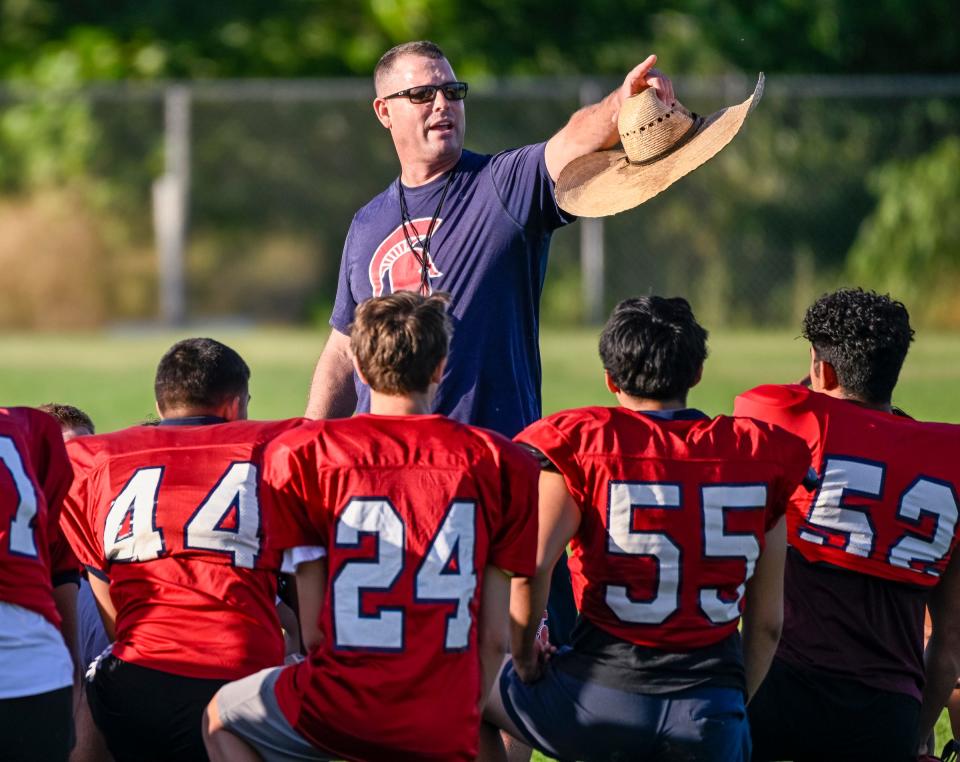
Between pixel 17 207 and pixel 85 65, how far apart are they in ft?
11.3

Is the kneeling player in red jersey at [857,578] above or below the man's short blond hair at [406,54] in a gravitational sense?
below

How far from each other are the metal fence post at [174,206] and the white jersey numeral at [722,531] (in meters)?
15.8

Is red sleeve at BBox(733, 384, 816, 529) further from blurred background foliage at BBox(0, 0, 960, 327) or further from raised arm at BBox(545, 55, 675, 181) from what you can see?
blurred background foliage at BBox(0, 0, 960, 327)

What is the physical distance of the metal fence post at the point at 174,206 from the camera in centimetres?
1869

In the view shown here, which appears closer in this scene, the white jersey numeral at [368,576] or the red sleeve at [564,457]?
the white jersey numeral at [368,576]

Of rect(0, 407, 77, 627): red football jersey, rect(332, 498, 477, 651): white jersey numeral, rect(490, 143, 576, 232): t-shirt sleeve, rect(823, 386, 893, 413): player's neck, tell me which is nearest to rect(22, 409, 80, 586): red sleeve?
rect(0, 407, 77, 627): red football jersey

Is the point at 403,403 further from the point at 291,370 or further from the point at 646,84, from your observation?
the point at 291,370

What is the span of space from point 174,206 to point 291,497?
642 inches

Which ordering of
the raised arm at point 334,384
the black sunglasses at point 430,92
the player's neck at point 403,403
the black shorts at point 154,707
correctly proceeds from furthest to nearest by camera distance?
the raised arm at point 334,384
the black sunglasses at point 430,92
the black shorts at point 154,707
the player's neck at point 403,403

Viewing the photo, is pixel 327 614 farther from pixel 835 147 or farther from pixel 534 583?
pixel 835 147

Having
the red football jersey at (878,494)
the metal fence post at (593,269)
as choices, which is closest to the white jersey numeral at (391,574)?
the red football jersey at (878,494)

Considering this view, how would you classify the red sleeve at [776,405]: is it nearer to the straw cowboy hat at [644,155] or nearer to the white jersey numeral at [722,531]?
the white jersey numeral at [722,531]

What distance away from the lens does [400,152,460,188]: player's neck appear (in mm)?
4559

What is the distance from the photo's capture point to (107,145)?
20.9 m
